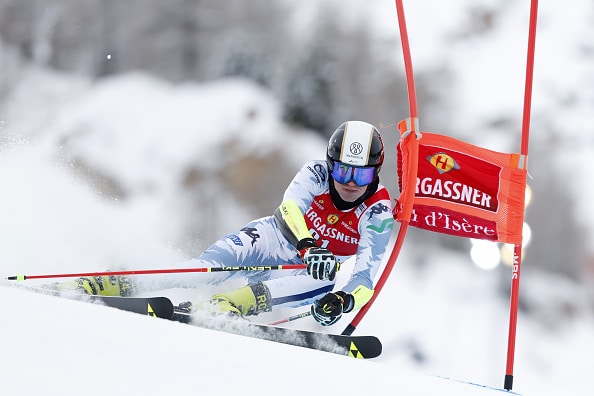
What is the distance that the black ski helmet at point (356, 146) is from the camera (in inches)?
205

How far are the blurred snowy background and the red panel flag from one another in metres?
13.5

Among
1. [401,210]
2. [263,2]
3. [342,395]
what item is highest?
[263,2]

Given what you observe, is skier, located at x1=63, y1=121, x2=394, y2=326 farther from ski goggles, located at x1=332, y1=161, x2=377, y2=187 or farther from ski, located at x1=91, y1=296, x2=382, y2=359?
ski, located at x1=91, y1=296, x2=382, y2=359

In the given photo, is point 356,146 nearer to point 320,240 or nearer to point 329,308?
point 320,240

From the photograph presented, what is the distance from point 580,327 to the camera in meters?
28.6

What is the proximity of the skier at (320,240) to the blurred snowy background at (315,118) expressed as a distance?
541 inches

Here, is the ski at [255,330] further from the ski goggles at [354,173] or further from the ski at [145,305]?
the ski goggles at [354,173]

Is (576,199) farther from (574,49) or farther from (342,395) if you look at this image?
(342,395)

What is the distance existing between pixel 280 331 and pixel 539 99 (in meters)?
35.8

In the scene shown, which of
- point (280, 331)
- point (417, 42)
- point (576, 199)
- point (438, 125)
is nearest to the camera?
point (280, 331)

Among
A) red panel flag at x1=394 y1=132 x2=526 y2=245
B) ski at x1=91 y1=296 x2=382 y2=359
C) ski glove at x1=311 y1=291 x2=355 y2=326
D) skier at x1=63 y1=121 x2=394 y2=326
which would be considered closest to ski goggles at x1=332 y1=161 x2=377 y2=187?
skier at x1=63 y1=121 x2=394 y2=326

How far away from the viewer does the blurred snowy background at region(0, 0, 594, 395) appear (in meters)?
25.8

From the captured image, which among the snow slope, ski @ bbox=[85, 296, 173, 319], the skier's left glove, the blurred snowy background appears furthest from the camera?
the blurred snowy background

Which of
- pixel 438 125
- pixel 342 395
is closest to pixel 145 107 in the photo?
pixel 438 125
